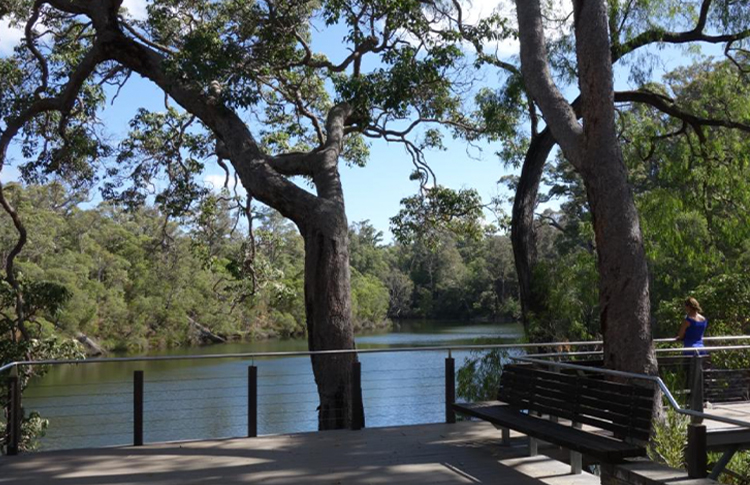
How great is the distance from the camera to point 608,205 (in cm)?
701

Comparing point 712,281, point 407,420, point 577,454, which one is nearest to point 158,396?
point 407,420

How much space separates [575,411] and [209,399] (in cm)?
2032

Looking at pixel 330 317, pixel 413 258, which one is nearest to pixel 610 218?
pixel 330 317

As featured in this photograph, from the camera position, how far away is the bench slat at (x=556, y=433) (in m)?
4.98

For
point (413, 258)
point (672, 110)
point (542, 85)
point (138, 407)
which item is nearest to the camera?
point (138, 407)

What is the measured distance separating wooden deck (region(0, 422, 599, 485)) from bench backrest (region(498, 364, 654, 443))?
0.42 metres

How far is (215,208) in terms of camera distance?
14.6m

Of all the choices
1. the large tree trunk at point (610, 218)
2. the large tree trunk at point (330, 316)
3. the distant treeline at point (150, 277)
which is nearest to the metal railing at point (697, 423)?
the large tree trunk at point (610, 218)

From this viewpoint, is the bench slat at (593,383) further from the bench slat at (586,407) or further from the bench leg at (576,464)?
the bench leg at (576,464)

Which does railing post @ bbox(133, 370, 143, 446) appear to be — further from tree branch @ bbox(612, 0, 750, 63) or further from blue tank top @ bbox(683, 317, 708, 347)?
tree branch @ bbox(612, 0, 750, 63)

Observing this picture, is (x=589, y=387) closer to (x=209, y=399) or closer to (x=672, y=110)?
(x=672, y=110)

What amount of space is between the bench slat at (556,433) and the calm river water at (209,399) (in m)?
5.43

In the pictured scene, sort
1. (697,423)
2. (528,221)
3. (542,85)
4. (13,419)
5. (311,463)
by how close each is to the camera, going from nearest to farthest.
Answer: (697,423), (311,463), (13,419), (542,85), (528,221)

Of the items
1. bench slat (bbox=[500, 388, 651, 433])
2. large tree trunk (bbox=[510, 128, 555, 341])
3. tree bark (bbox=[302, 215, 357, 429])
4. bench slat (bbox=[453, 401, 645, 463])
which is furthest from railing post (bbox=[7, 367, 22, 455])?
large tree trunk (bbox=[510, 128, 555, 341])
